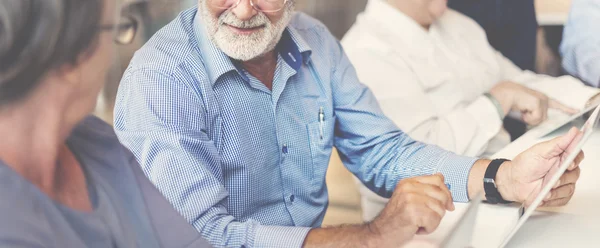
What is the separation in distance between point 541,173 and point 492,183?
103 millimetres

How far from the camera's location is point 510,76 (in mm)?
2305

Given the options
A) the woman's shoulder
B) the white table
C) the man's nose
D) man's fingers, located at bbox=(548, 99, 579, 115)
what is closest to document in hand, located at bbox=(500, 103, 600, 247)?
the white table

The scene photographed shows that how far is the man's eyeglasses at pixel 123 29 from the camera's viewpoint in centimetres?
67

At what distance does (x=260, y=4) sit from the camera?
1319 millimetres

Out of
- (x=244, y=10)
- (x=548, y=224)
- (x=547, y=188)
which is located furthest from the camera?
(x=244, y=10)

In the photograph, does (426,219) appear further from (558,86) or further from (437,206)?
(558,86)

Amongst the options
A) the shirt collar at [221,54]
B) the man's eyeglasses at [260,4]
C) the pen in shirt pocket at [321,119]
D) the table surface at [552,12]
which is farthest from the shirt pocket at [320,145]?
the table surface at [552,12]

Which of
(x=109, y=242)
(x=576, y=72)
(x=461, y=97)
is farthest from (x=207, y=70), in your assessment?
(x=576, y=72)

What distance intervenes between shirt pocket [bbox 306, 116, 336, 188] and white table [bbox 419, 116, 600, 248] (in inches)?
11.0

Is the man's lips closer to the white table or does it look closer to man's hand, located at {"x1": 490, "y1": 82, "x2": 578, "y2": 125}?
the white table

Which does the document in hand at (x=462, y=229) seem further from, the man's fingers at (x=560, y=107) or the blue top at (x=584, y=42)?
the blue top at (x=584, y=42)

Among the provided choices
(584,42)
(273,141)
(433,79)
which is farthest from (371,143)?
(584,42)

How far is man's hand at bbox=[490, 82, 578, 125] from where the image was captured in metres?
1.85

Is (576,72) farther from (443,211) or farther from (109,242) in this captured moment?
(109,242)
